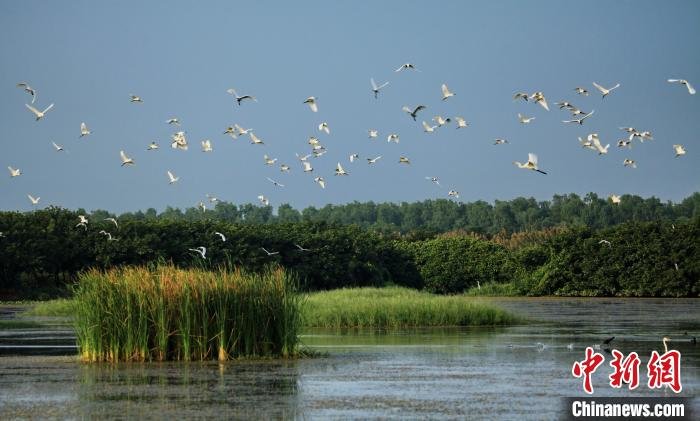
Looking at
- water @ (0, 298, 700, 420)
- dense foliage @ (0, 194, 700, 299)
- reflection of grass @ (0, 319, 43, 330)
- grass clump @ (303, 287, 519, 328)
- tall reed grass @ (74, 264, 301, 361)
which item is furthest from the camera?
dense foliage @ (0, 194, 700, 299)

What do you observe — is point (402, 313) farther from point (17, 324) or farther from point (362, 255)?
point (362, 255)

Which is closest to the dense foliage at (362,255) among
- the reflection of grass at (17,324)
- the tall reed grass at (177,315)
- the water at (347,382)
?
the reflection of grass at (17,324)

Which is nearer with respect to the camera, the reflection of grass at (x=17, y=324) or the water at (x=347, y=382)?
the water at (x=347, y=382)

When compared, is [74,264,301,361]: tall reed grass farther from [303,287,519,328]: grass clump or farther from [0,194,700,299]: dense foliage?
[0,194,700,299]: dense foliage

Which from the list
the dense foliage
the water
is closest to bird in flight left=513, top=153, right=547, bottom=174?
the water

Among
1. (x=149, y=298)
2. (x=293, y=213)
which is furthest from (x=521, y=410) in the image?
(x=293, y=213)

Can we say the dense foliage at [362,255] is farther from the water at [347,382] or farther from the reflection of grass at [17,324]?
the water at [347,382]

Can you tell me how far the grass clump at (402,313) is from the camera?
43.0 metres

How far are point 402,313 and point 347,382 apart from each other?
19045 mm

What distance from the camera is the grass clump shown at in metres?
43.0

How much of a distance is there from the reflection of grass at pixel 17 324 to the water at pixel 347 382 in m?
8.37

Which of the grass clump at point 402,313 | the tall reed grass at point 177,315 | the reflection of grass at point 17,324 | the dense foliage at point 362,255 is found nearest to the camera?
the tall reed grass at point 177,315

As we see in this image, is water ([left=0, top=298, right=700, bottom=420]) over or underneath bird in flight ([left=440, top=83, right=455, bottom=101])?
underneath

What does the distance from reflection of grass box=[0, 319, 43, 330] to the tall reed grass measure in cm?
1634
